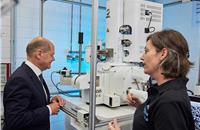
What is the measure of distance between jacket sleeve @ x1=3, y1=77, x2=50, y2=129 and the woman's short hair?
1.02m

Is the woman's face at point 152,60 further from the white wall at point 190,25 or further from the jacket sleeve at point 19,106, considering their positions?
the white wall at point 190,25

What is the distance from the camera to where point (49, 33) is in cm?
368

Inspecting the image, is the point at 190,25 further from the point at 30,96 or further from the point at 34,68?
the point at 30,96

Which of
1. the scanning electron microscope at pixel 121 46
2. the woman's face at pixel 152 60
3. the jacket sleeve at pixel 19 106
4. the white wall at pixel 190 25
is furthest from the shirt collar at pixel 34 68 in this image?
the white wall at pixel 190 25

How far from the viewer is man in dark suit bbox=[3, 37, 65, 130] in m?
1.54

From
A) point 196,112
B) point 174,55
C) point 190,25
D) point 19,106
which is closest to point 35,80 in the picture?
point 19,106

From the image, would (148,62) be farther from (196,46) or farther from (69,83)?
(196,46)

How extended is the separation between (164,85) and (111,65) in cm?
116

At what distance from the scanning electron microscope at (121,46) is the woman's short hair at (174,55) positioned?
3.33 ft

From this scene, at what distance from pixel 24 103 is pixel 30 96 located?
0.07 metres

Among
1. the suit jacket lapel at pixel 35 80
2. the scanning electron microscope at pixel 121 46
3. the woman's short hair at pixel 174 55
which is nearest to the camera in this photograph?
the woman's short hair at pixel 174 55

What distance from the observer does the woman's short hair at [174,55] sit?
3.39 feet

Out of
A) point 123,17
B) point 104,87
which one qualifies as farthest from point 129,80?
point 123,17

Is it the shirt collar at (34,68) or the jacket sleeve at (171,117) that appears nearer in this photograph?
the jacket sleeve at (171,117)
